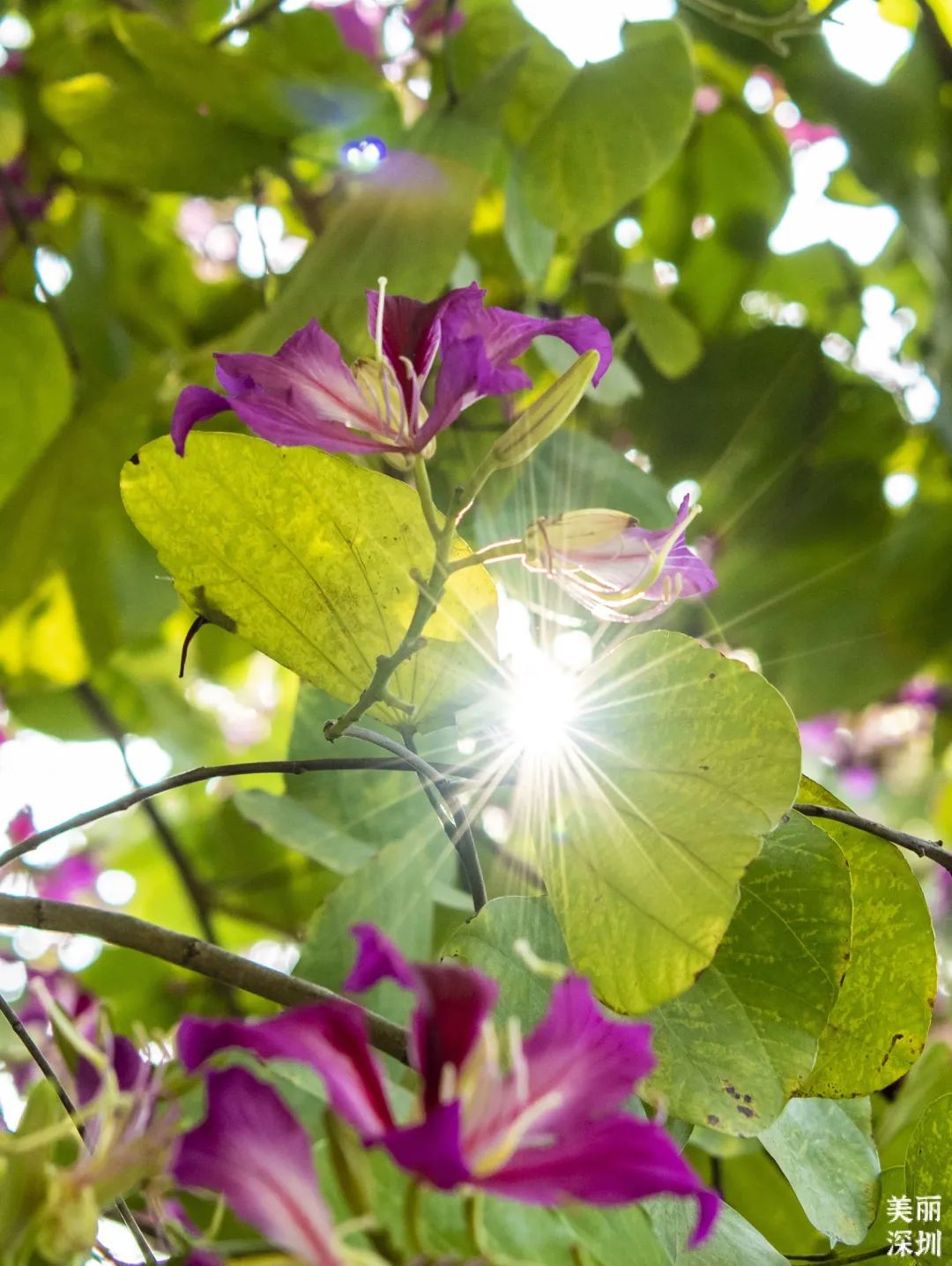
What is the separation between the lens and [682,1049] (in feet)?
1.11

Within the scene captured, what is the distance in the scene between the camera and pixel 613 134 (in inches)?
25.5

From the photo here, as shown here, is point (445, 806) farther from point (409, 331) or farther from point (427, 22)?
point (427, 22)

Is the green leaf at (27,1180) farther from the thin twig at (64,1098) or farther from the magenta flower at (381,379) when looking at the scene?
the magenta flower at (381,379)

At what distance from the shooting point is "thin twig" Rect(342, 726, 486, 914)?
34 cm

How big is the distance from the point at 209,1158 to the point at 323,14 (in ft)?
2.70

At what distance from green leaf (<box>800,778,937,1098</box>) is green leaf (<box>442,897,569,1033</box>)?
0.10m

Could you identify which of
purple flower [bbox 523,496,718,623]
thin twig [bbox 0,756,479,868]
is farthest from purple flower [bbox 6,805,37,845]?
purple flower [bbox 523,496,718,623]

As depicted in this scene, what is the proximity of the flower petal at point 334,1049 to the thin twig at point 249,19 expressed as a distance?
0.76 m

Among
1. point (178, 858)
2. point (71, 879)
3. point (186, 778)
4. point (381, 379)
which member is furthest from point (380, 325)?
point (71, 879)

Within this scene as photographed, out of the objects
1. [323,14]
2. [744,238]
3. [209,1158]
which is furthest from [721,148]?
[209,1158]

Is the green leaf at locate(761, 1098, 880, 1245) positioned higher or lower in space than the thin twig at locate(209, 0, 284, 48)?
lower

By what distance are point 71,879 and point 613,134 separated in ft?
3.31

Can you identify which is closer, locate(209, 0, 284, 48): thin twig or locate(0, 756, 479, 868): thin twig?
locate(0, 756, 479, 868): thin twig

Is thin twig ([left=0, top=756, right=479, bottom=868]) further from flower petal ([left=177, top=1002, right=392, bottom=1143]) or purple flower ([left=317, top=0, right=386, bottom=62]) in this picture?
purple flower ([left=317, top=0, right=386, bottom=62])
